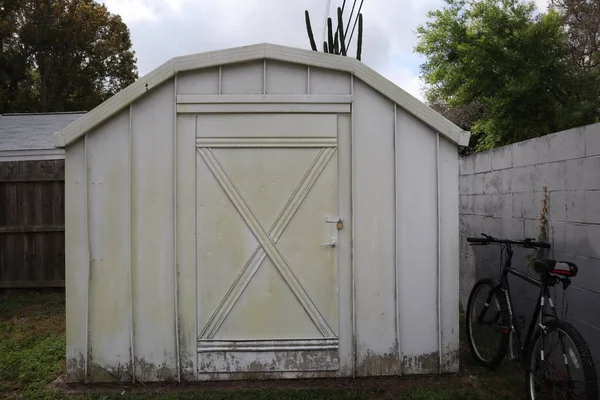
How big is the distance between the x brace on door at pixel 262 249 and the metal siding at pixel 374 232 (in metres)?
0.38

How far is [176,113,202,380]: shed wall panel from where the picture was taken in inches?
163

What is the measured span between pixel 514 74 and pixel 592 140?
14.3 meters

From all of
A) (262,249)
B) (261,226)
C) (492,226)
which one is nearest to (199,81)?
(261,226)

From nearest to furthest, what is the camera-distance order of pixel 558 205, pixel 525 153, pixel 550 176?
pixel 558 205, pixel 550 176, pixel 525 153

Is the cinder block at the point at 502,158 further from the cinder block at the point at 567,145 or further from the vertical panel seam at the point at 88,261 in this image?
the vertical panel seam at the point at 88,261

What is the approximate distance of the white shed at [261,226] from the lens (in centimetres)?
414

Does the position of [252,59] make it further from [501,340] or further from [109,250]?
[501,340]

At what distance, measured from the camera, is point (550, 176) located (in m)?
4.09

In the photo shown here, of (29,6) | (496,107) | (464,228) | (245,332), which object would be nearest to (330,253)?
(245,332)

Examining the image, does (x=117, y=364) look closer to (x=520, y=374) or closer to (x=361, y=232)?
(x=361, y=232)

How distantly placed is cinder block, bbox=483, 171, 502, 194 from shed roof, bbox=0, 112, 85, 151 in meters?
6.59

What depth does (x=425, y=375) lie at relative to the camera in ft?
13.8

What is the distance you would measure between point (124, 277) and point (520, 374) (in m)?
3.49

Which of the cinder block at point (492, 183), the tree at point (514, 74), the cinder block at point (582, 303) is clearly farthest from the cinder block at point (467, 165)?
the tree at point (514, 74)
